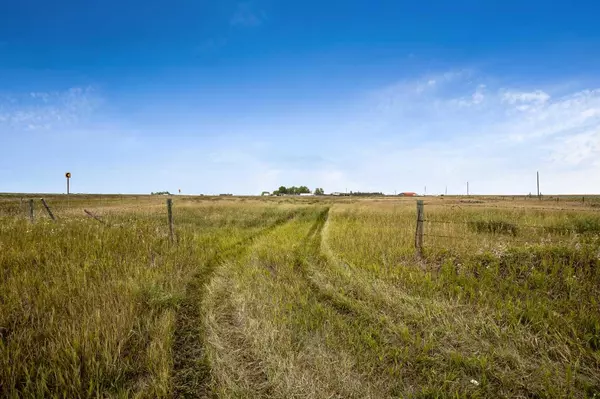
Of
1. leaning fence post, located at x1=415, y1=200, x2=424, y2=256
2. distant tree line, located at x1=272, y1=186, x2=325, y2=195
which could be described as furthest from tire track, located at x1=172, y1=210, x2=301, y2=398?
A: distant tree line, located at x1=272, y1=186, x2=325, y2=195

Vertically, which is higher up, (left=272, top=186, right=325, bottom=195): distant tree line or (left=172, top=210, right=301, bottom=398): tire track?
(left=272, top=186, right=325, bottom=195): distant tree line

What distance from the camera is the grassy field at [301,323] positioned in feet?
10.9

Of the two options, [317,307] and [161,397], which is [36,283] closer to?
[161,397]

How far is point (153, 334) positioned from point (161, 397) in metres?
1.37

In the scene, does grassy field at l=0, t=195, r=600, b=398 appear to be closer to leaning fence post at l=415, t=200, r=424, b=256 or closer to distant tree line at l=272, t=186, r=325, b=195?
leaning fence post at l=415, t=200, r=424, b=256

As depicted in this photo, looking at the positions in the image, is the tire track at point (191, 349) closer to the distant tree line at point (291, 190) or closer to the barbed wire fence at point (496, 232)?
the barbed wire fence at point (496, 232)

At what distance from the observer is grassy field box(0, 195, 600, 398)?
3.33 m

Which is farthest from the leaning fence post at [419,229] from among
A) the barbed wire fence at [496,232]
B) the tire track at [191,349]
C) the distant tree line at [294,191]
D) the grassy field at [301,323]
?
the distant tree line at [294,191]

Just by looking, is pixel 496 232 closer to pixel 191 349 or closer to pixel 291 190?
pixel 191 349

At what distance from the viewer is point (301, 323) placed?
4.77 meters

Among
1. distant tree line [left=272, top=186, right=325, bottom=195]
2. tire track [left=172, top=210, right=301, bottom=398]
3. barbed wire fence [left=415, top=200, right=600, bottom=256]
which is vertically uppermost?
distant tree line [left=272, top=186, right=325, bottom=195]

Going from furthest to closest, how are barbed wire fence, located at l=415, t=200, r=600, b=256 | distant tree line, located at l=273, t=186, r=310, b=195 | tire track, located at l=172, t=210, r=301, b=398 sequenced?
1. distant tree line, located at l=273, t=186, r=310, b=195
2. barbed wire fence, located at l=415, t=200, r=600, b=256
3. tire track, located at l=172, t=210, r=301, b=398

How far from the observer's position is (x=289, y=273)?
735 centimetres

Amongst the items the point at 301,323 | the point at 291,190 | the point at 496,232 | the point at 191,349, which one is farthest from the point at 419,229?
the point at 291,190
